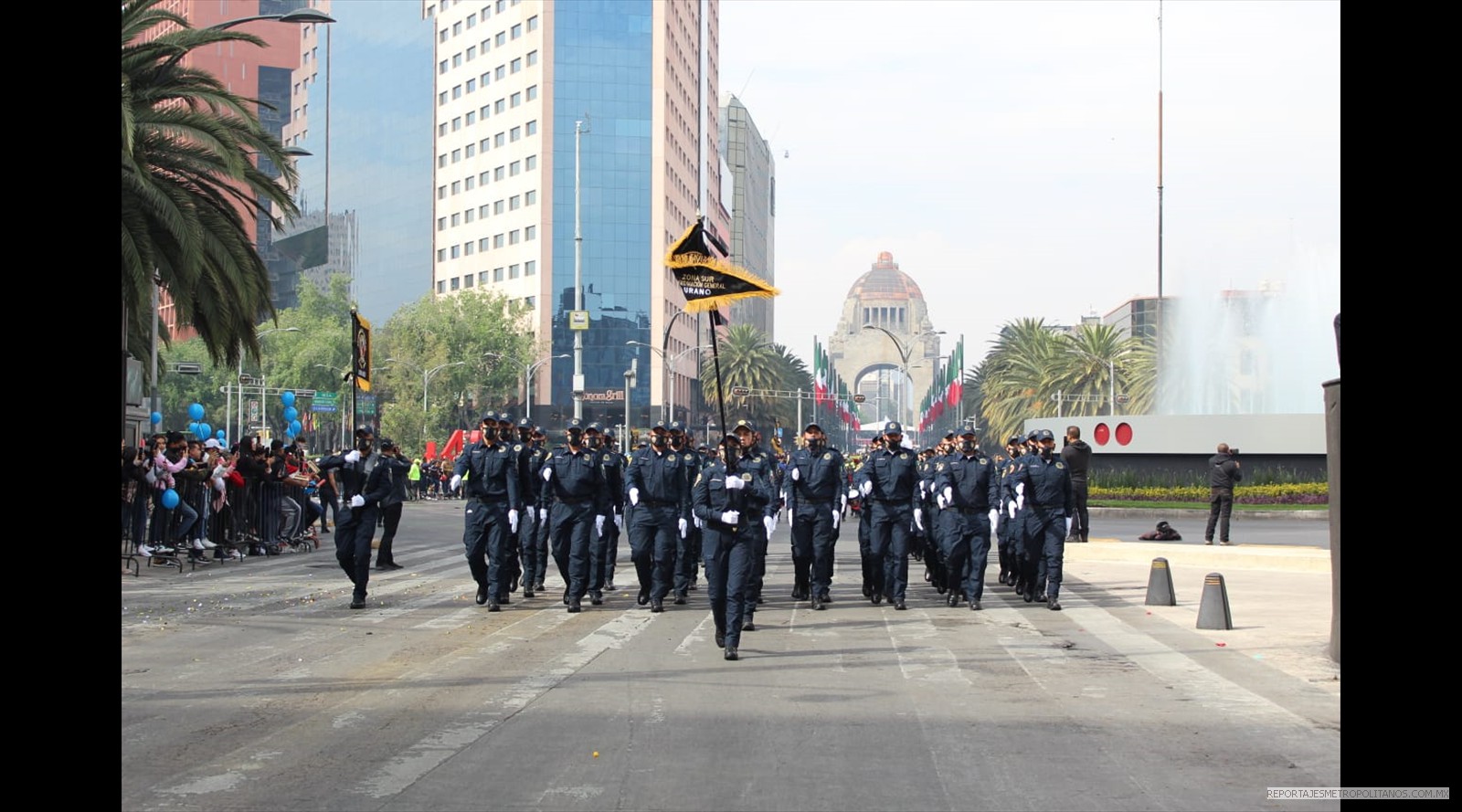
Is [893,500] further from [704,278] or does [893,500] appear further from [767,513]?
[704,278]

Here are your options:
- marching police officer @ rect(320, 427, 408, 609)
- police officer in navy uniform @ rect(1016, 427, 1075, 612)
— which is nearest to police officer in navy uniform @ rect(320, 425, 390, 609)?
marching police officer @ rect(320, 427, 408, 609)

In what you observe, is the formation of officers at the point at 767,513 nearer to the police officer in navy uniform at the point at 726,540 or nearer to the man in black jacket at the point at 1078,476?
the police officer in navy uniform at the point at 726,540

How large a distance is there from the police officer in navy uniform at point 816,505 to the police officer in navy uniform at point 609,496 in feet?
6.73

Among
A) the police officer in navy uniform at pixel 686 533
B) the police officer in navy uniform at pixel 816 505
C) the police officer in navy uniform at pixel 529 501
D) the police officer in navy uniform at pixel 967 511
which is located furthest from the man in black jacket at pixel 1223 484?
the police officer in navy uniform at pixel 529 501

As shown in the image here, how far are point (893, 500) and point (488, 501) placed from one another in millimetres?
4595

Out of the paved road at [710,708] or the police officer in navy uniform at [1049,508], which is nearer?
the paved road at [710,708]

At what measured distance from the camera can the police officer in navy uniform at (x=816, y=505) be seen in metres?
15.9

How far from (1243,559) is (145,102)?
1904cm

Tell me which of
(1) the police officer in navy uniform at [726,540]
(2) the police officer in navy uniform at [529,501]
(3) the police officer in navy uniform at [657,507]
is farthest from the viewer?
(2) the police officer in navy uniform at [529,501]

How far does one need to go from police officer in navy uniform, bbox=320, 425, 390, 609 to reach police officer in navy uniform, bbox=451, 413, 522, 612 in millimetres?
1031

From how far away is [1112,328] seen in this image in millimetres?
74812

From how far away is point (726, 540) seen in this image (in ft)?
39.5
